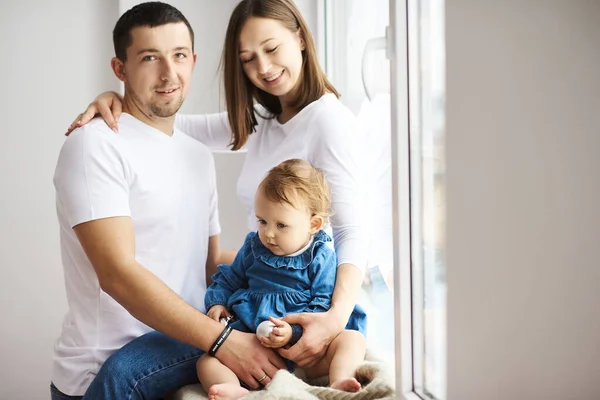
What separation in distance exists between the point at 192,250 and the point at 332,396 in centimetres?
72

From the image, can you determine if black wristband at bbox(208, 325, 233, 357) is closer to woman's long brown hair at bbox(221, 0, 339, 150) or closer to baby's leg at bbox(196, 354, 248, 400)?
baby's leg at bbox(196, 354, 248, 400)

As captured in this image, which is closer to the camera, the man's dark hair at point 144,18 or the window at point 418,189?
the window at point 418,189

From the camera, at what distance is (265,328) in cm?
139

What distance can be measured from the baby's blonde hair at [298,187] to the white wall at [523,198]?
1.93 feet

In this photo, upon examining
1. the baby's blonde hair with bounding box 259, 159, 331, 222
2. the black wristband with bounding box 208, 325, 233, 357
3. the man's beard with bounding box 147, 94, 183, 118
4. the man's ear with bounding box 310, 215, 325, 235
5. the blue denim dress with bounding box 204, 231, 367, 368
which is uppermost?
the man's beard with bounding box 147, 94, 183, 118

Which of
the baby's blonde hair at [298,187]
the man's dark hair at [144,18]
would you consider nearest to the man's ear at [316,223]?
the baby's blonde hair at [298,187]

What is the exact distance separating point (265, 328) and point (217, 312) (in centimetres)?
18

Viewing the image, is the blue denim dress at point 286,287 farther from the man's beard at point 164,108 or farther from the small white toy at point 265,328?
the man's beard at point 164,108

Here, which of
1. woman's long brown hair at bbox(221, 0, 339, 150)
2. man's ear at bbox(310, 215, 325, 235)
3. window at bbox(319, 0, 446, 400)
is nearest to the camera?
window at bbox(319, 0, 446, 400)

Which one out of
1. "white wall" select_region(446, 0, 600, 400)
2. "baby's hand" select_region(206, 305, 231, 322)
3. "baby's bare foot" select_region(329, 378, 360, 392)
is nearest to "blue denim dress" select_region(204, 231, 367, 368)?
"baby's hand" select_region(206, 305, 231, 322)

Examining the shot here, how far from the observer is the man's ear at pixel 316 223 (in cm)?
149

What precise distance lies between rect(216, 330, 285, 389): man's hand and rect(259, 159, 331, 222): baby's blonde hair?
322 millimetres

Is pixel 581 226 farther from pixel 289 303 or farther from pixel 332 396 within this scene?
pixel 289 303

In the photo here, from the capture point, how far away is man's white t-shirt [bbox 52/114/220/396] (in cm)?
153
